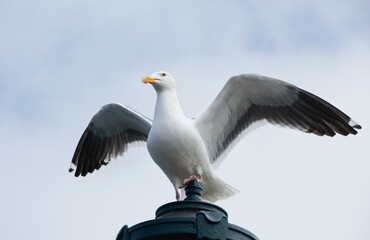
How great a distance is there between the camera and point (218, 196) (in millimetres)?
6859

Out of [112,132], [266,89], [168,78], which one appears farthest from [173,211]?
[112,132]

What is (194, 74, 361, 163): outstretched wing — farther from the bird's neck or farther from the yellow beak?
the yellow beak

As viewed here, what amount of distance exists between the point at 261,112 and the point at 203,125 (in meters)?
0.69

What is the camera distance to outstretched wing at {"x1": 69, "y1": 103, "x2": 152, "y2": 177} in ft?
25.4

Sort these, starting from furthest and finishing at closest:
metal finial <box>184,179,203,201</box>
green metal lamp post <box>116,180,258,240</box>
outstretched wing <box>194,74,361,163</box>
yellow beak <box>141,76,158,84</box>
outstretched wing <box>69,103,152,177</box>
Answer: outstretched wing <box>69,103,152,177</box>
outstretched wing <box>194,74,361,163</box>
yellow beak <box>141,76,158,84</box>
metal finial <box>184,179,203,201</box>
green metal lamp post <box>116,180,258,240</box>

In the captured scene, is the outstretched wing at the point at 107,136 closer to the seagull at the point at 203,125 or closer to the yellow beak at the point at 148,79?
the seagull at the point at 203,125

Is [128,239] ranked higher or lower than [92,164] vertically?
lower

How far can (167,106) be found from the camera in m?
6.51

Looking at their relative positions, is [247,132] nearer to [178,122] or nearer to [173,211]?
[178,122]

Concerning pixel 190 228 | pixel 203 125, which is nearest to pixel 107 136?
pixel 203 125

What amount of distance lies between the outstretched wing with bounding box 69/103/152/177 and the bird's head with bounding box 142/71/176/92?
90 cm

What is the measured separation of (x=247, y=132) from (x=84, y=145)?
1.92 metres

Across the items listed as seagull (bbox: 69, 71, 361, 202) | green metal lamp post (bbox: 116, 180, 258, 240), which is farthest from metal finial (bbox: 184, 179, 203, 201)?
seagull (bbox: 69, 71, 361, 202)

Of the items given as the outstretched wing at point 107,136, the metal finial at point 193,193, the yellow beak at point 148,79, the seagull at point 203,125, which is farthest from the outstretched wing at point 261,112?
the metal finial at point 193,193
